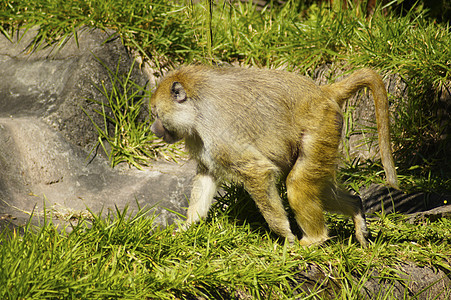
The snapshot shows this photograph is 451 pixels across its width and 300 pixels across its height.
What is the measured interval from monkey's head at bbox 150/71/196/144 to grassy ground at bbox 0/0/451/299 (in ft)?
1.24

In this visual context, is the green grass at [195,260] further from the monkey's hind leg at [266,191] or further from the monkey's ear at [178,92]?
the monkey's ear at [178,92]

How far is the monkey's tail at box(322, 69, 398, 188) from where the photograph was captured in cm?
392

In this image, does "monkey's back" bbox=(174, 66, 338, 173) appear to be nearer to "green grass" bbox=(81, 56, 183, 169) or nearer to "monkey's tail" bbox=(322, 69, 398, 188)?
"monkey's tail" bbox=(322, 69, 398, 188)

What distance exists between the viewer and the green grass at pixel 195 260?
9.53ft

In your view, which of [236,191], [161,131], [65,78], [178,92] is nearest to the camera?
[178,92]

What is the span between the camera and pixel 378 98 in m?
4.04

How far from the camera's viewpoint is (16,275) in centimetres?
283

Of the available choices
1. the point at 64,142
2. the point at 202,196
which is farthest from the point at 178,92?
the point at 64,142

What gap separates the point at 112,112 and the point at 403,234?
3588 millimetres

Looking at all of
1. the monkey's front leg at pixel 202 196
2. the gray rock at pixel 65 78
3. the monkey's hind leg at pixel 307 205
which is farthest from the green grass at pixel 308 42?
the monkey's front leg at pixel 202 196

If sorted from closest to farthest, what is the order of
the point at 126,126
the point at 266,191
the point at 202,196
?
the point at 266,191 < the point at 202,196 < the point at 126,126

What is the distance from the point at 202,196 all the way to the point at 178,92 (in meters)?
0.92

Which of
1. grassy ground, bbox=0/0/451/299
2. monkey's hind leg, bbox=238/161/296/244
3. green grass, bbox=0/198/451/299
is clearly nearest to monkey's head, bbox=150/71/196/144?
grassy ground, bbox=0/0/451/299

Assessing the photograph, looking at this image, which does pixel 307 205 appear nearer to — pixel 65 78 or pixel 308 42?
pixel 308 42
